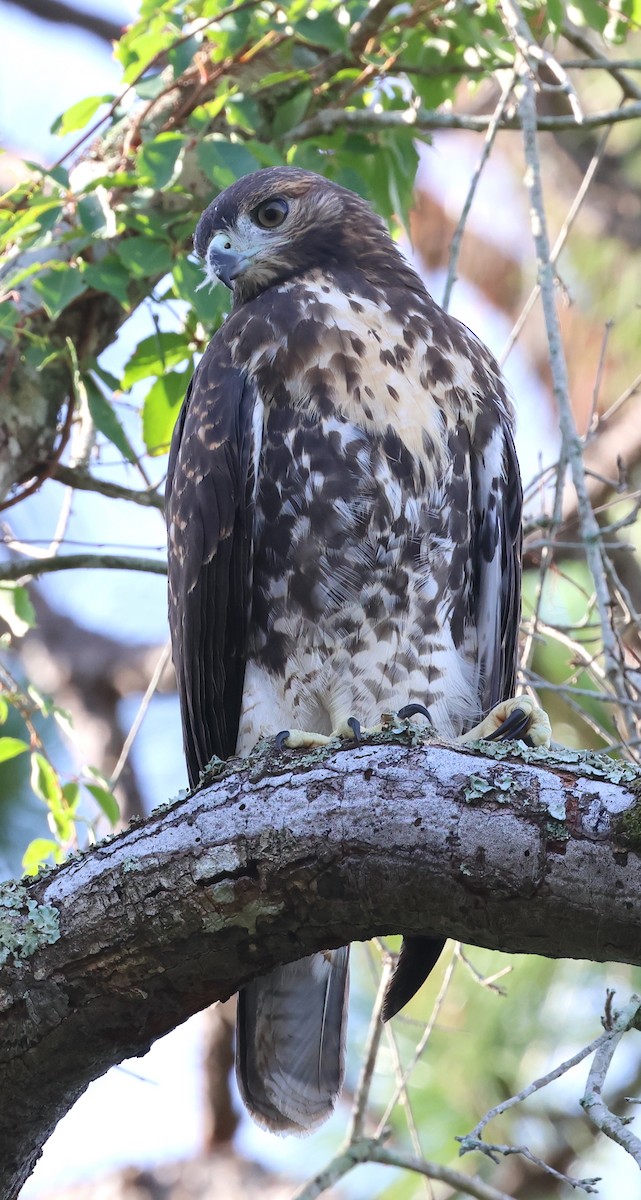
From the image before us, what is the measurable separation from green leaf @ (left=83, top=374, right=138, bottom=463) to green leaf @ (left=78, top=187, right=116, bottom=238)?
18.5 inches

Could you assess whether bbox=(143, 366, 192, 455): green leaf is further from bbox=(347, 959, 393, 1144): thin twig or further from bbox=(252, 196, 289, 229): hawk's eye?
bbox=(347, 959, 393, 1144): thin twig

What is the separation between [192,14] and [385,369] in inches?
60.2

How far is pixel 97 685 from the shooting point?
650cm

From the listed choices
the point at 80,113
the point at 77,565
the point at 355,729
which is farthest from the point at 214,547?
the point at 80,113

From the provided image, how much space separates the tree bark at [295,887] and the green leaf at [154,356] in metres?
1.97

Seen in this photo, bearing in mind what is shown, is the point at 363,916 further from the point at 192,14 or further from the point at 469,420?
the point at 192,14

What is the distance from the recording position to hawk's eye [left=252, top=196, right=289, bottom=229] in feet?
13.3

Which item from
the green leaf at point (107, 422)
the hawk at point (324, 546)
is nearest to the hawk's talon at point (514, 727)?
the hawk at point (324, 546)

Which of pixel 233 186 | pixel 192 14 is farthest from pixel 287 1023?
pixel 192 14

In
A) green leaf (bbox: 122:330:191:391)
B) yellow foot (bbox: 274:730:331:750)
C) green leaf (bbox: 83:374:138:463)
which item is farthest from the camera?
green leaf (bbox: 122:330:191:391)

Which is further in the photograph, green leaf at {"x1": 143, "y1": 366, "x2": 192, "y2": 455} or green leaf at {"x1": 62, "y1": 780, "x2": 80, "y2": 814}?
green leaf at {"x1": 143, "y1": 366, "x2": 192, "y2": 455}

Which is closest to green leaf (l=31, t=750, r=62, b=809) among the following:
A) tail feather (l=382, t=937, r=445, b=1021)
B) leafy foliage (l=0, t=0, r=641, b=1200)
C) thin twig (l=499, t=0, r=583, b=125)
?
leafy foliage (l=0, t=0, r=641, b=1200)

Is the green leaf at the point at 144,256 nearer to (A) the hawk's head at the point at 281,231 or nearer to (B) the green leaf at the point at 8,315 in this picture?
(A) the hawk's head at the point at 281,231

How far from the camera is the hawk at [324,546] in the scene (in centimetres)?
344
